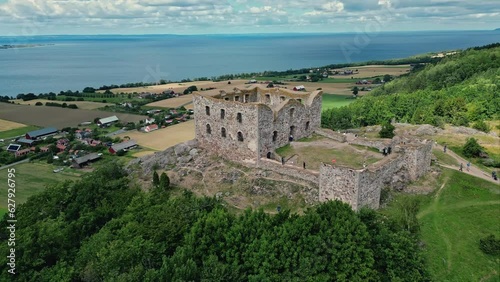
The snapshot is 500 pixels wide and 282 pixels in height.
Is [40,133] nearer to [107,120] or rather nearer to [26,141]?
[26,141]

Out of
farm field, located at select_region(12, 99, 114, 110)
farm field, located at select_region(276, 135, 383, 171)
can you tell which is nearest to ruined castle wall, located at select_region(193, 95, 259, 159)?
farm field, located at select_region(276, 135, 383, 171)

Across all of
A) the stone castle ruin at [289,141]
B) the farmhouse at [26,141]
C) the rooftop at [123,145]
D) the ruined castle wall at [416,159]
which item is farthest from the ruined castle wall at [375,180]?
the farmhouse at [26,141]

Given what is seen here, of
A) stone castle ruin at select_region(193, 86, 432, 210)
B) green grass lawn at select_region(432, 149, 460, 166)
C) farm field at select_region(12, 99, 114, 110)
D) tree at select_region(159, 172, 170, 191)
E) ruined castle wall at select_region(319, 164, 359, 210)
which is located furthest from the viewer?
farm field at select_region(12, 99, 114, 110)

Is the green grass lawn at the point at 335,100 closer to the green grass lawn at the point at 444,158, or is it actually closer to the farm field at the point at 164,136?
the farm field at the point at 164,136

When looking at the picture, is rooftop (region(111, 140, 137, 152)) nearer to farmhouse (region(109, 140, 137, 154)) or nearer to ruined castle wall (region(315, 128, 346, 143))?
farmhouse (region(109, 140, 137, 154))

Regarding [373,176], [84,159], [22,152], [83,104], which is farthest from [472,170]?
[83,104]
